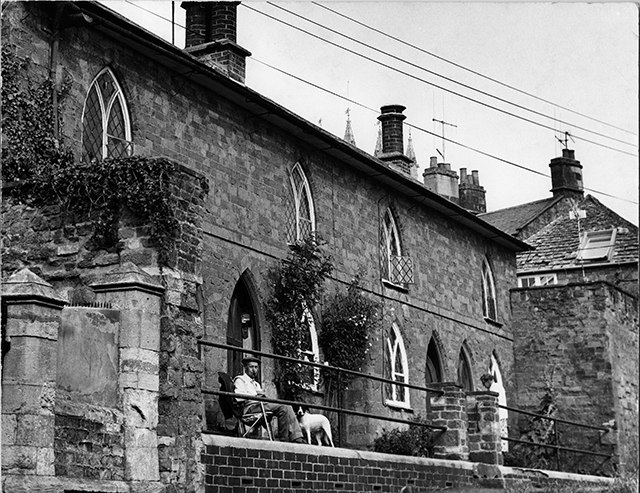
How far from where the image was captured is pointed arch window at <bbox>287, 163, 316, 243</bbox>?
21.6m

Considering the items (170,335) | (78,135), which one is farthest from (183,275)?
(78,135)

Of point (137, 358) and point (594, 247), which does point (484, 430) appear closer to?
point (137, 358)

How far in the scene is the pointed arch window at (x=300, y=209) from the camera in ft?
71.0

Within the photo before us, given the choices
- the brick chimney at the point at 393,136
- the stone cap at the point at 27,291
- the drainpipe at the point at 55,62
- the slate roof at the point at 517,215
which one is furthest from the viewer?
the slate roof at the point at 517,215

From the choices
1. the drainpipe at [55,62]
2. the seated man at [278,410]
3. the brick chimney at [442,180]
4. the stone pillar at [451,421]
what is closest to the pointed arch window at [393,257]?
the stone pillar at [451,421]

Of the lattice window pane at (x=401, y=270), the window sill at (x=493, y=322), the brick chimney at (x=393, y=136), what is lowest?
the window sill at (x=493, y=322)

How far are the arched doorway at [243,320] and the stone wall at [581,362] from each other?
11.7 meters

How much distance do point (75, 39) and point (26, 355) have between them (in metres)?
7.21

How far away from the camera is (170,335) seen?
12297 mm

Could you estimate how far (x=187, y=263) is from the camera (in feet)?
41.8

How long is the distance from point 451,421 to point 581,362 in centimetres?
1125

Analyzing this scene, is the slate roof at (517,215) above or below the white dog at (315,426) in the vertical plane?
above

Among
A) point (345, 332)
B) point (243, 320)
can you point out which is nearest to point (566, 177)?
point (345, 332)

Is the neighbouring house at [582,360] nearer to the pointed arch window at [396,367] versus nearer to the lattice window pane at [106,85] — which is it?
the pointed arch window at [396,367]
